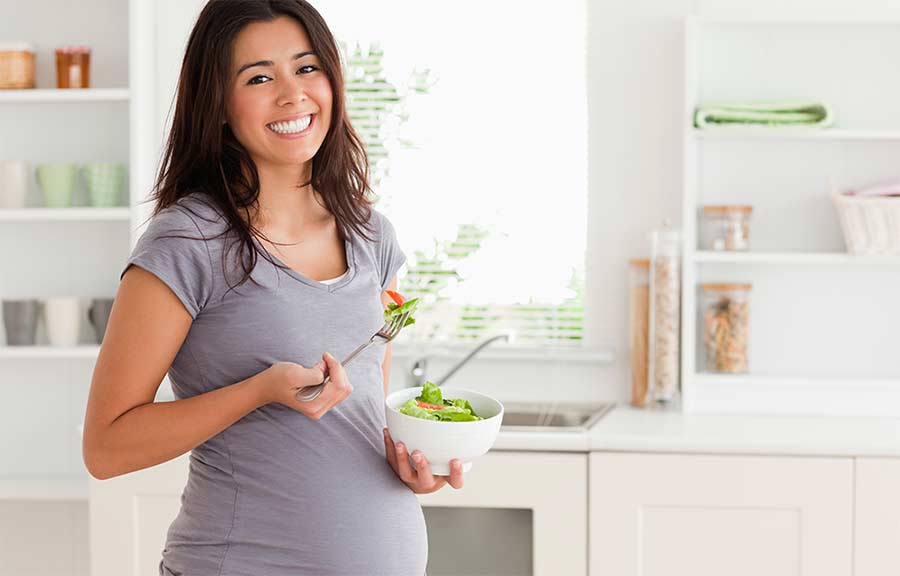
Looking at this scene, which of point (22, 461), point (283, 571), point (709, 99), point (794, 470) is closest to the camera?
point (283, 571)

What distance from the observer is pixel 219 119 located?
52.4 inches

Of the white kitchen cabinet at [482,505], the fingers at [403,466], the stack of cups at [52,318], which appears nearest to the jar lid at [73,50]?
the stack of cups at [52,318]

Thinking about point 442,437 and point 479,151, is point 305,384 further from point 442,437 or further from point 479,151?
point 479,151

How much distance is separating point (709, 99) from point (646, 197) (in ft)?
1.04

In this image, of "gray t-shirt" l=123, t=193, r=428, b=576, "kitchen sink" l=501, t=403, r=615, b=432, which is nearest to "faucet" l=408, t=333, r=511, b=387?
"kitchen sink" l=501, t=403, r=615, b=432

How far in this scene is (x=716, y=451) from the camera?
236 cm

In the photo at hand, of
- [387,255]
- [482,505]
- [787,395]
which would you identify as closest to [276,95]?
[387,255]

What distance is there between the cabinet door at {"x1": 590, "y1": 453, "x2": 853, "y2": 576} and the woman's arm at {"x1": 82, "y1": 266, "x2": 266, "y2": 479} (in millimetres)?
1306

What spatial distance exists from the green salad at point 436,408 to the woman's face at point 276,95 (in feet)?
1.20

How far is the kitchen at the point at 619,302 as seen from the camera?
2.37m

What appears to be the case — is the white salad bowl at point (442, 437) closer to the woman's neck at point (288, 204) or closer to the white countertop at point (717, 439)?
the woman's neck at point (288, 204)

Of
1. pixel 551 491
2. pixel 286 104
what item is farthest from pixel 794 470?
pixel 286 104

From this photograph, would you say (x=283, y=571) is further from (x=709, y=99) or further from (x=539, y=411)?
(x=709, y=99)

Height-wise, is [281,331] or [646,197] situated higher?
[646,197]
